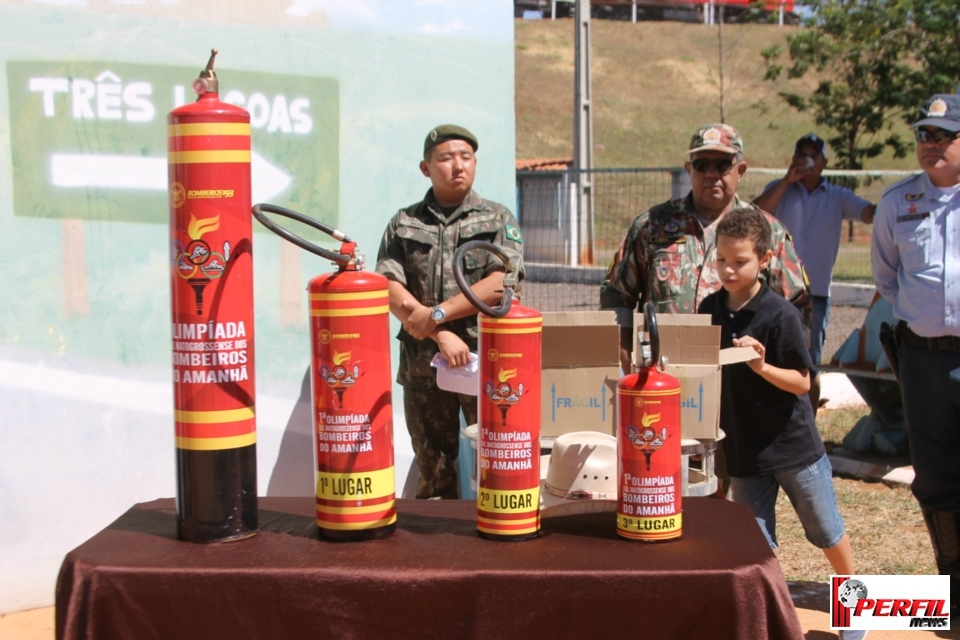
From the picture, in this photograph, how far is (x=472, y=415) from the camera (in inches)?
165

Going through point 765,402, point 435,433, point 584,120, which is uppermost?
point 584,120

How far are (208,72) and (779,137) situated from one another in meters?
46.5

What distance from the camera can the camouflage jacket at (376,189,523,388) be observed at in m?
4.10

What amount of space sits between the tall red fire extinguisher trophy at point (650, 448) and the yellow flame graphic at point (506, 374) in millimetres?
226

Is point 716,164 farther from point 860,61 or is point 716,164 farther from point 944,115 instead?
point 860,61

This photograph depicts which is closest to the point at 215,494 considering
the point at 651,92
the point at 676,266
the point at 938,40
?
the point at 676,266

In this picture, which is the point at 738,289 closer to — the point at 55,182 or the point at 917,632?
the point at 917,632

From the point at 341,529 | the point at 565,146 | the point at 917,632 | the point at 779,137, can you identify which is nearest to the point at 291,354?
the point at 341,529

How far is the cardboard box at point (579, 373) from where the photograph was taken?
3004 millimetres

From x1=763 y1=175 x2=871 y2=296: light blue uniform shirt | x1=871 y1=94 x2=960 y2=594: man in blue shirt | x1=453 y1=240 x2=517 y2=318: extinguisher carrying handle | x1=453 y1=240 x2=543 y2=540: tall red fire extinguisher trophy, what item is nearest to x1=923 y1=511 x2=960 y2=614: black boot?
x1=871 y1=94 x2=960 y2=594: man in blue shirt

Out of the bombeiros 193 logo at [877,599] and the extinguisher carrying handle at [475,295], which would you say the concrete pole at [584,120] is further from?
the extinguisher carrying handle at [475,295]

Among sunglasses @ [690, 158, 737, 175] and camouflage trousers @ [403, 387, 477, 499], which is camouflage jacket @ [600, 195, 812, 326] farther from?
camouflage trousers @ [403, 387, 477, 499]

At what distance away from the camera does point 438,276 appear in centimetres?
412

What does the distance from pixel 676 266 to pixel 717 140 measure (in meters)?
0.52
